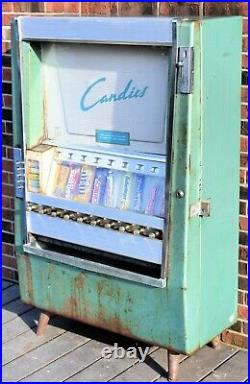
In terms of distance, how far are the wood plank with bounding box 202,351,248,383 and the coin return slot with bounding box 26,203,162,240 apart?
736 mm

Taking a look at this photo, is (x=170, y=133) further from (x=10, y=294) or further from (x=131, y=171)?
(x=10, y=294)

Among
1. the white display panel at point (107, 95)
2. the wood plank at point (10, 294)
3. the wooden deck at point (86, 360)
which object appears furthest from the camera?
the wood plank at point (10, 294)

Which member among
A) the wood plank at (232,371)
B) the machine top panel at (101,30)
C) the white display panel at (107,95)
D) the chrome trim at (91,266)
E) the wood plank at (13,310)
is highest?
the machine top panel at (101,30)

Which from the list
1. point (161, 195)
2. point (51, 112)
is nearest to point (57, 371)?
point (161, 195)

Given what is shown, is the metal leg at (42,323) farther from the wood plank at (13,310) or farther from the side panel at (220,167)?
the side panel at (220,167)

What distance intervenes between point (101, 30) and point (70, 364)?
1538mm

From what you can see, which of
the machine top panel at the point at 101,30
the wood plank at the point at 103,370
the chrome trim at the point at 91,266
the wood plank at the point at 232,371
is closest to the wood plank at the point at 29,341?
the wood plank at the point at 103,370

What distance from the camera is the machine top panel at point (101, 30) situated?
2674 millimetres

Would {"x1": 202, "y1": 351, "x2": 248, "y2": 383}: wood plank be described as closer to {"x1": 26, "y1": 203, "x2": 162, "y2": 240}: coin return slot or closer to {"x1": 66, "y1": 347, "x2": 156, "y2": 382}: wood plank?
{"x1": 66, "y1": 347, "x2": 156, "y2": 382}: wood plank

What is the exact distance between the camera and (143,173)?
295 centimetres

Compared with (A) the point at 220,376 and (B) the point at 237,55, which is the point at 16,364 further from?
(B) the point at 237,55

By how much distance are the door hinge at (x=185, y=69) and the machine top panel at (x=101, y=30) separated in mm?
75

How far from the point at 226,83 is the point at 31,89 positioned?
3.01 ft

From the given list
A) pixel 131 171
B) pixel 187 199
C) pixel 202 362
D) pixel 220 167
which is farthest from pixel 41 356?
pixel 220 167
